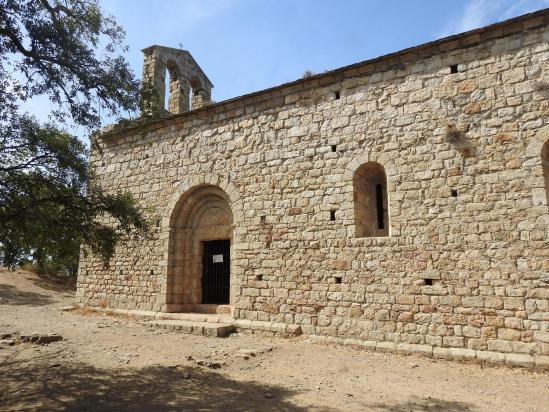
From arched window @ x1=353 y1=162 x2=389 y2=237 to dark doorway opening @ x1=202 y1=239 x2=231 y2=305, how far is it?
146 inches

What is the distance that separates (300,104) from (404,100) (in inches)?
89.4

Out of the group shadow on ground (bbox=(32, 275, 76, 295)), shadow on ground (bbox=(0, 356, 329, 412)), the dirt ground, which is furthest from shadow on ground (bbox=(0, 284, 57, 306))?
shadow on ground (bbox=(0, 356, 329, 412))

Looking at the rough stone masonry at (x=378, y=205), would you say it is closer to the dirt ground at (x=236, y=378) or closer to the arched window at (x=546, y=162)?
the arched window at (x=546, y=162)

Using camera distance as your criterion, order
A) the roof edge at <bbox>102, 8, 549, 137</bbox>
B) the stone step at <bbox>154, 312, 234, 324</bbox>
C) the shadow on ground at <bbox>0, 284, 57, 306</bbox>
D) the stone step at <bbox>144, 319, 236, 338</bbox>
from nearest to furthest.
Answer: the roof edge at <bbox>102, 8, 549, 137</bbox> → the stone step at <bbox>144, 319, 236, 338</bbox> → the stone step at <bbox>154, 312, 234, 324</bbox> → the shadow on ground at <bbox>0, 284, 57, 306</bbox>

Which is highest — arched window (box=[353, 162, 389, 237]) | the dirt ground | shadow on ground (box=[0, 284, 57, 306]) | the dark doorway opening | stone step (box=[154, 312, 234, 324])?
arched window (box=[353, 162, 389, 237])

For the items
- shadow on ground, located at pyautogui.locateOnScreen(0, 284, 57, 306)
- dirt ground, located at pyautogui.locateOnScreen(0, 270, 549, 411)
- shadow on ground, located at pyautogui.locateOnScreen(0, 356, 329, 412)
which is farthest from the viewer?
shadow on ground, located at pyautogui.locateOnScreen(0, 284, 57, 306)

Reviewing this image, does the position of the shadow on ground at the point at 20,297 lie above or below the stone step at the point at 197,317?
above

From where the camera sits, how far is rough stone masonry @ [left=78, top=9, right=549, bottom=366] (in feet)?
21.1

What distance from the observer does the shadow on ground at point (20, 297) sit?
13.2 meters

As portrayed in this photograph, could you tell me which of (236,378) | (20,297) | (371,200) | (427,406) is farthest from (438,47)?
(20,297)

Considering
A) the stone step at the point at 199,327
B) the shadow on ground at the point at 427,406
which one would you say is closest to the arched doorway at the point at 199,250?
the stone step at the point at 199,327

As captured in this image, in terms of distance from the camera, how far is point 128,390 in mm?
4965

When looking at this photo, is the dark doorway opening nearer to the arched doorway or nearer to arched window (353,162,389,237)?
the arched doorway

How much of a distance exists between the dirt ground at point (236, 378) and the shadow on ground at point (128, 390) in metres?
0.01
